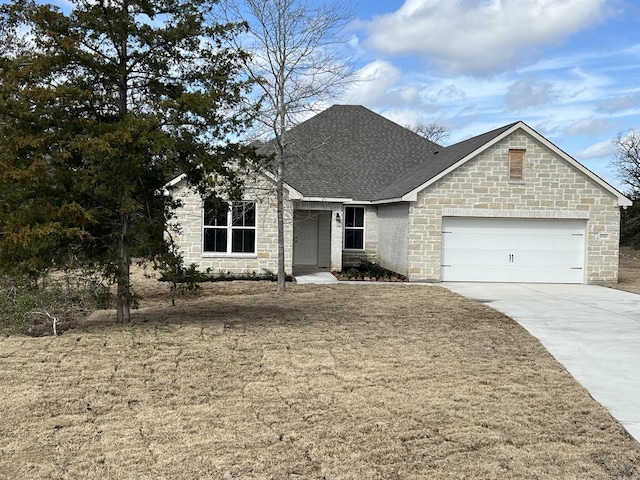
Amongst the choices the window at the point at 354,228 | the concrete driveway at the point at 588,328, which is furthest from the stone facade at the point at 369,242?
the concrete driveway at the point at 588,328

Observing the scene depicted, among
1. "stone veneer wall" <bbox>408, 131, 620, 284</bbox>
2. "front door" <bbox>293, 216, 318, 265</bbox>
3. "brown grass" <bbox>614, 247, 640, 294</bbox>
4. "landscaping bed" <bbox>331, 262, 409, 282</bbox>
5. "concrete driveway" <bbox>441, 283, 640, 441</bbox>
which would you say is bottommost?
"brown grass" <bbox>614, 247, 640, 294</bbox>

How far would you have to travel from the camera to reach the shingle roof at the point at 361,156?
20984 millimetres

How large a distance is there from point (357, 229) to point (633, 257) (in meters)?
20.0

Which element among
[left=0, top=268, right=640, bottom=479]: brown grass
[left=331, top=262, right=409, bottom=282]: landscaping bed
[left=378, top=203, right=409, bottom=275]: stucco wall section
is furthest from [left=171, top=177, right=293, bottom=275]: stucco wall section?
[left=0, top=268, right=640, bottom=479]: brown grass

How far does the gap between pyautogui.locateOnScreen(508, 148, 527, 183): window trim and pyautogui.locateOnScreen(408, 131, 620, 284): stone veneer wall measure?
97mm

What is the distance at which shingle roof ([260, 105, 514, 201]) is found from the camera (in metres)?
21.0

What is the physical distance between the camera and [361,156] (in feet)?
81.6

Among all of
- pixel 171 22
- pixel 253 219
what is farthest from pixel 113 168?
pixel 253 219

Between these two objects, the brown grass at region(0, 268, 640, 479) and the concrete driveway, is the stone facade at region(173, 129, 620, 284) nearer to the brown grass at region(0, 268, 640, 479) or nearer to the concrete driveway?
the concrete driveway

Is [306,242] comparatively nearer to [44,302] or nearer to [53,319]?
[44,302]

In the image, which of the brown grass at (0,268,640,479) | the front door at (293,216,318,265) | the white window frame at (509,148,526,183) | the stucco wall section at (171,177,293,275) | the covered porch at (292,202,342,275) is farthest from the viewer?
the front door at (293,216,318,265)

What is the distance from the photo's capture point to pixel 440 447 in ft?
17.3

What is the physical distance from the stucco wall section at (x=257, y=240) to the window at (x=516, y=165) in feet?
23.2

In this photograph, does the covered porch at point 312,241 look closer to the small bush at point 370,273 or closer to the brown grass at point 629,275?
the small bush at point 370,273
